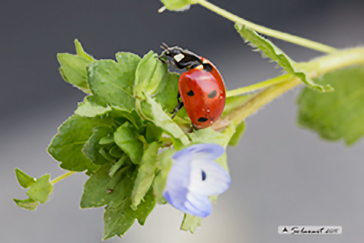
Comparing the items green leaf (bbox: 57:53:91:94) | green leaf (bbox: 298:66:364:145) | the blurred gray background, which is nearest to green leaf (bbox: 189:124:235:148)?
green leaf (bbox: 57:53:91:94)

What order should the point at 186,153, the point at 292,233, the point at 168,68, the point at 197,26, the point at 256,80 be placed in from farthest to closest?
the point at 197,26 < the point at 256,80 < the point at 292,233 < the point at 168,68 < the point at 186,153

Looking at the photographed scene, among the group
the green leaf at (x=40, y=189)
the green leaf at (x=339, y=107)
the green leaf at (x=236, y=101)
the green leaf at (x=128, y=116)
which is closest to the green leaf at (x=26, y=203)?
the green leaf at (x=40, y=189)

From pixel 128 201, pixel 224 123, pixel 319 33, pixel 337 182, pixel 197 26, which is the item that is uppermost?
pixel 319 33

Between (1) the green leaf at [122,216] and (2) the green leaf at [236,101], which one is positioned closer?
(1) the green leaf at [122,216]

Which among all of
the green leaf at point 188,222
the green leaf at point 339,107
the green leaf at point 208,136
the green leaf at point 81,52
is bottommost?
the green leaf at point 188,222

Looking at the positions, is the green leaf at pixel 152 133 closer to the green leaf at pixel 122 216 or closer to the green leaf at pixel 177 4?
the green leaf at pixel 122 216

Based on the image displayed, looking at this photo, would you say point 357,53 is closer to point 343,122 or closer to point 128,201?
point 343,122

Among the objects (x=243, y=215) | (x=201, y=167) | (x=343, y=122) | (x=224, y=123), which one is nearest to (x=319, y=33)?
(x=343, y=122)
